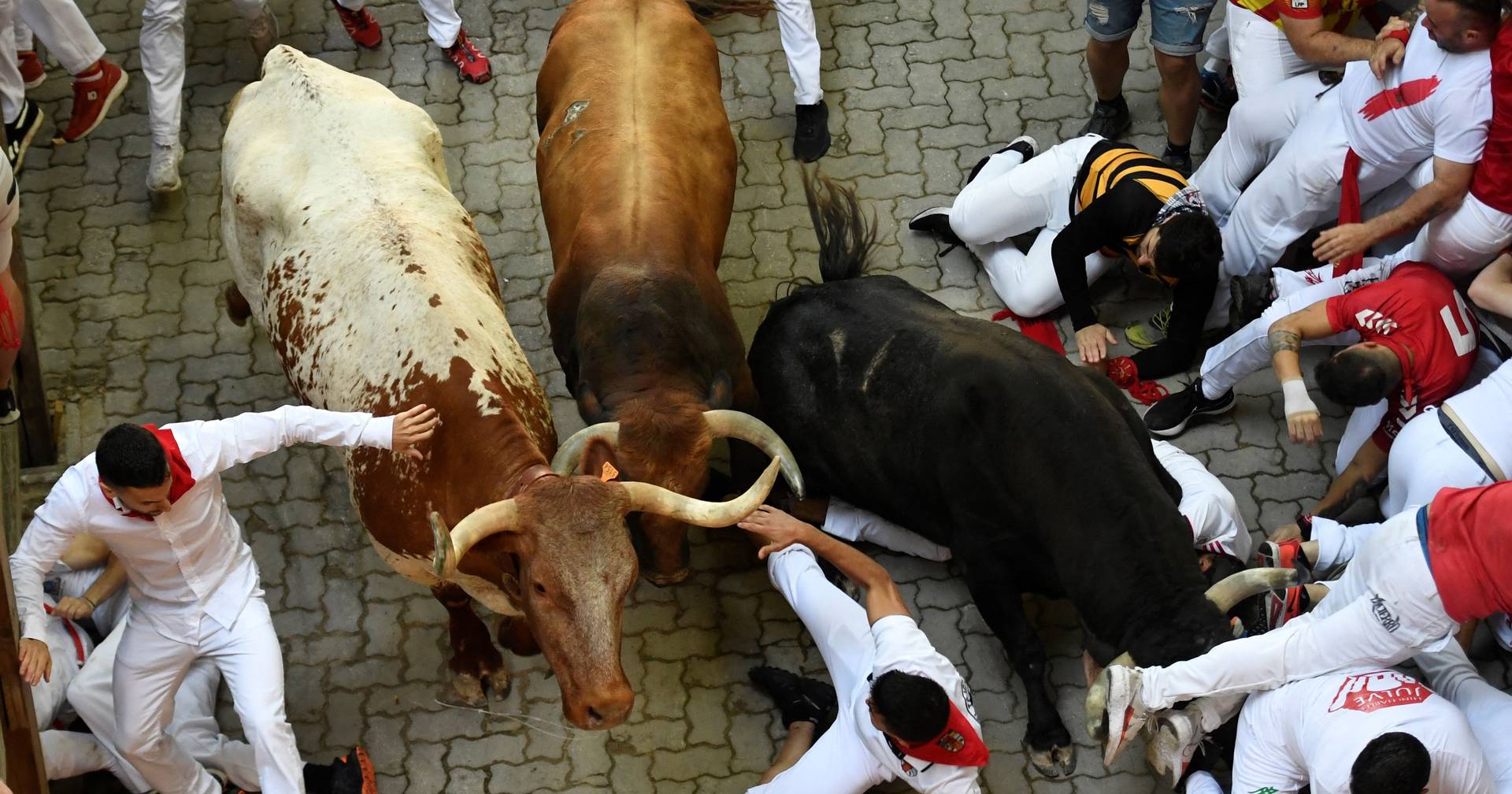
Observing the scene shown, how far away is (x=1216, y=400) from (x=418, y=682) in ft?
14.0

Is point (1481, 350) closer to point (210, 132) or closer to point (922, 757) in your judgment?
point (922, 757)

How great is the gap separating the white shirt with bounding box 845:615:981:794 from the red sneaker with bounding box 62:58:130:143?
19.9ft

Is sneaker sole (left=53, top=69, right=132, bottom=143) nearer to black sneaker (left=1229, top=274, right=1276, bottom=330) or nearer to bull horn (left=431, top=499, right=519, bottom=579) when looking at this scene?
bull horn (left=431, top=499, right=519, bottom=579)

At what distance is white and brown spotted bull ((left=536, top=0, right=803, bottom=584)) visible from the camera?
5672 mm

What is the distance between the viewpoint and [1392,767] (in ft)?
15.6

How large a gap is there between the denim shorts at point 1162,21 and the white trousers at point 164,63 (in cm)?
542

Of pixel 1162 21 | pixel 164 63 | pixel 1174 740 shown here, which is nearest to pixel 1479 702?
pixel 1174 740

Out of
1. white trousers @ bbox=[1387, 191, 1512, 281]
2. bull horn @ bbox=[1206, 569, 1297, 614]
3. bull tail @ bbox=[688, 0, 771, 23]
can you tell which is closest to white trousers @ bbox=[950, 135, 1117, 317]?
white trousers @ bbox=[1387, 191, 1512, 281]

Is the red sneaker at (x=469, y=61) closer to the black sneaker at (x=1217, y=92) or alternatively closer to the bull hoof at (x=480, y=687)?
the bull hoof at (x=480, y=687)

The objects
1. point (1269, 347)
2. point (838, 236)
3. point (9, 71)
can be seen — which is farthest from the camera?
point (9, 71)

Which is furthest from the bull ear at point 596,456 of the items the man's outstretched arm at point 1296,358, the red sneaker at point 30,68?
the red sneaker at point 30,68

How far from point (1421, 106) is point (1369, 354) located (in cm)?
130

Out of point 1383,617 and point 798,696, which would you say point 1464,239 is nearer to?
point 1383,617

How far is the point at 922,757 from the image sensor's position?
5168 mm
